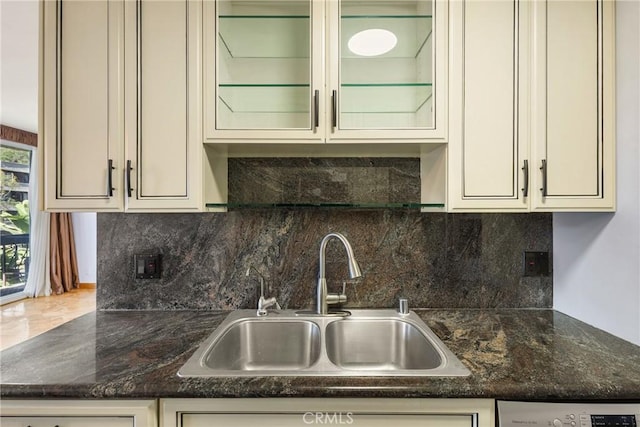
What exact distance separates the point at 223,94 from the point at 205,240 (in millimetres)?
642

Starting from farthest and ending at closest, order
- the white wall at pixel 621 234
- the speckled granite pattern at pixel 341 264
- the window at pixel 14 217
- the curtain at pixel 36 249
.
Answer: the curtain at pixel 36 249
the window at pixel 14 217
the speckled granite pattern at pixel 341 264
the white wall at pixel 621 234

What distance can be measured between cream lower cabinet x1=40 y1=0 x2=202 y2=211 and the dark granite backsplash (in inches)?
12.1

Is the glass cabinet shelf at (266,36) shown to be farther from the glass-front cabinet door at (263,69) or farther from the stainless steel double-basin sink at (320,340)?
the stainless steel double-basin sink at (320,340)

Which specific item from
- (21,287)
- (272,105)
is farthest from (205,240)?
(21,287)

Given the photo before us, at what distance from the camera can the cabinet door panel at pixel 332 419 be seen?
89 centimetres

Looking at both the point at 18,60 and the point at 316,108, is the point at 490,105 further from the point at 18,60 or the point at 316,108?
the point at 18,60

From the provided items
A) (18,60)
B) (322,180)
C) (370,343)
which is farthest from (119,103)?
(18,60)

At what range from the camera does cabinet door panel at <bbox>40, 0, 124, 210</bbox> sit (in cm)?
122

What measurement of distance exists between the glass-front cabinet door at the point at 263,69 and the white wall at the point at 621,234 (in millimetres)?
1080

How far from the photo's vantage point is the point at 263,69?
1384mm

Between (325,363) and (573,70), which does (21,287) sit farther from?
(573,70)

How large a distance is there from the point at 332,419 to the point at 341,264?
71cm

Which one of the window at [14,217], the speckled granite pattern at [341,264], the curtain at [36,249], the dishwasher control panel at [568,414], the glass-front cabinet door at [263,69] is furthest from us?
the curtain at [36,249]

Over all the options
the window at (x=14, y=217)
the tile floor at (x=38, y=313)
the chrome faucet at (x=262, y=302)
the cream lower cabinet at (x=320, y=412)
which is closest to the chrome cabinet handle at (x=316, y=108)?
the chrome faucet at (x=262, y=302)
